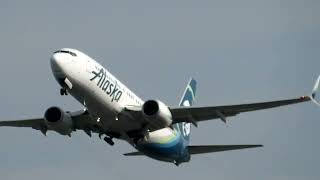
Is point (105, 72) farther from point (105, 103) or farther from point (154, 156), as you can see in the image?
point (154, 156)

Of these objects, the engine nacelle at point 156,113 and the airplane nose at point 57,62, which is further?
the engine nacelle at point 156,113

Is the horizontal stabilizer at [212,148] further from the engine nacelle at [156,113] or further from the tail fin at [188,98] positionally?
the engine nacelle at [156,113]

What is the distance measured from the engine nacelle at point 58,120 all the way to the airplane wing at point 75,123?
0.63 metres

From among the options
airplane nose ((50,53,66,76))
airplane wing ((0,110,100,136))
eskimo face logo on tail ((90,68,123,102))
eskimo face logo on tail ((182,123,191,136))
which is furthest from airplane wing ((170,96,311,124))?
eskimo face logo on tail ((182,123,191,136))

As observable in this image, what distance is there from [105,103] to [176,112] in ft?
15.9

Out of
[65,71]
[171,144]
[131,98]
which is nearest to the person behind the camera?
[65,71]

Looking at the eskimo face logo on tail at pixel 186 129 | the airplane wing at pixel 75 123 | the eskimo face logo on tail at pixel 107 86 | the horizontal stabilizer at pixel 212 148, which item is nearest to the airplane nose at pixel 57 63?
the eskimo face logo on tail at pixel 107 86

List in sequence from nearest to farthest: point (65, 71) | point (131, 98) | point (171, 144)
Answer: point (65, 71) < point (131, 98) < point (171, 144)

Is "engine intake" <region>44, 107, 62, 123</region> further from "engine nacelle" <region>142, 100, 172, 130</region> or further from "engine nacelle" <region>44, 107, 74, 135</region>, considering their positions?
"engine nacelle" <region>142, 100, 172, 130</region>

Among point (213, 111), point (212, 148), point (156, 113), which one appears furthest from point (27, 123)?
point (213, 111)

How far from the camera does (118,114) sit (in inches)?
2053

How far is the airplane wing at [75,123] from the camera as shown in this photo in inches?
2173

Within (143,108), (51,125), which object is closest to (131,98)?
(143,108)

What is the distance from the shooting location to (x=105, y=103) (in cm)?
5119
